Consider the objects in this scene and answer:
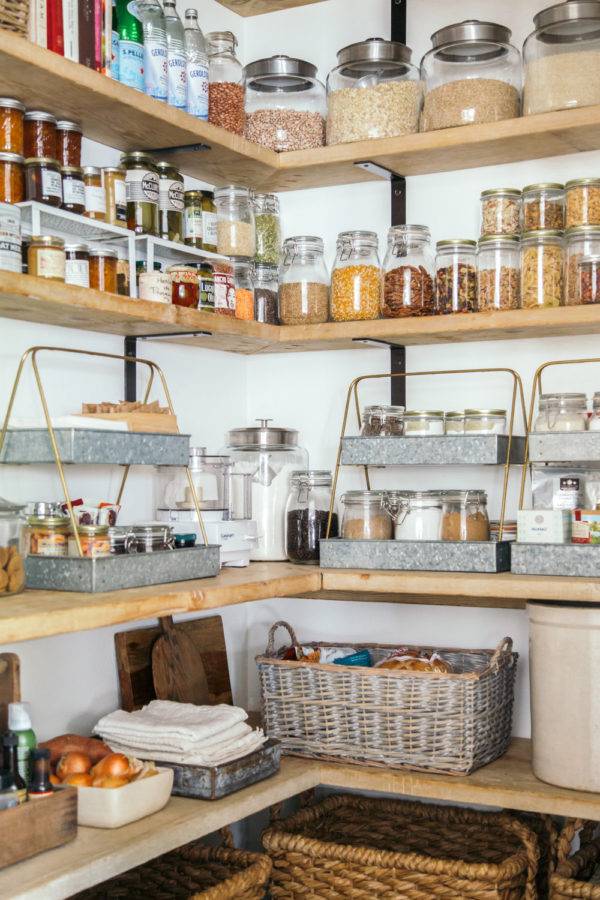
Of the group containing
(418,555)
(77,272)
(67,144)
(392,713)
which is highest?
(67,144)

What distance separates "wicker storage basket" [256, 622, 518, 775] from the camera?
85.0 inches

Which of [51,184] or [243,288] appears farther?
[243,288]

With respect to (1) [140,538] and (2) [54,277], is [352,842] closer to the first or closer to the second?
(1) [140,538]

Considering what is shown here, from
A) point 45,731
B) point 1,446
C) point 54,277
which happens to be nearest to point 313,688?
point 45,731

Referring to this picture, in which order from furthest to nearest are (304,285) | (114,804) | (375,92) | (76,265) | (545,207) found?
(304,285) < (375,92) < (545,207) < (76,265) < (114,804)

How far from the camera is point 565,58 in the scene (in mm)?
2240

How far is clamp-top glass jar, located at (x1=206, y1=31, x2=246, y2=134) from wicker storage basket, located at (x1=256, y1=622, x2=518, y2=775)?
3.88 feet

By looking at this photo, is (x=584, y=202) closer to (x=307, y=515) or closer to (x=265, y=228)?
(x=265, y=228)

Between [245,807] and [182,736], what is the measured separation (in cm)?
17

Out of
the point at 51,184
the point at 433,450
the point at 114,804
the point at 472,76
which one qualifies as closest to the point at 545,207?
the point at 472,76

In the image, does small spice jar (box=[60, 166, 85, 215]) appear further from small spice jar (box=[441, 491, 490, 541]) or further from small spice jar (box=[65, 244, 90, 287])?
Result: small spice jar (box=[441, 491, 490, 541])

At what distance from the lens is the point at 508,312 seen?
2.26 m

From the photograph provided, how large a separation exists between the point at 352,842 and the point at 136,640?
0.63 meters

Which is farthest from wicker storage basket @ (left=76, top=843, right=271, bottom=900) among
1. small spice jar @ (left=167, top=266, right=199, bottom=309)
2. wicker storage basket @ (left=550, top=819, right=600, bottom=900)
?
small spice jar @ (left=167, top=266, right=199, bottom=309)
